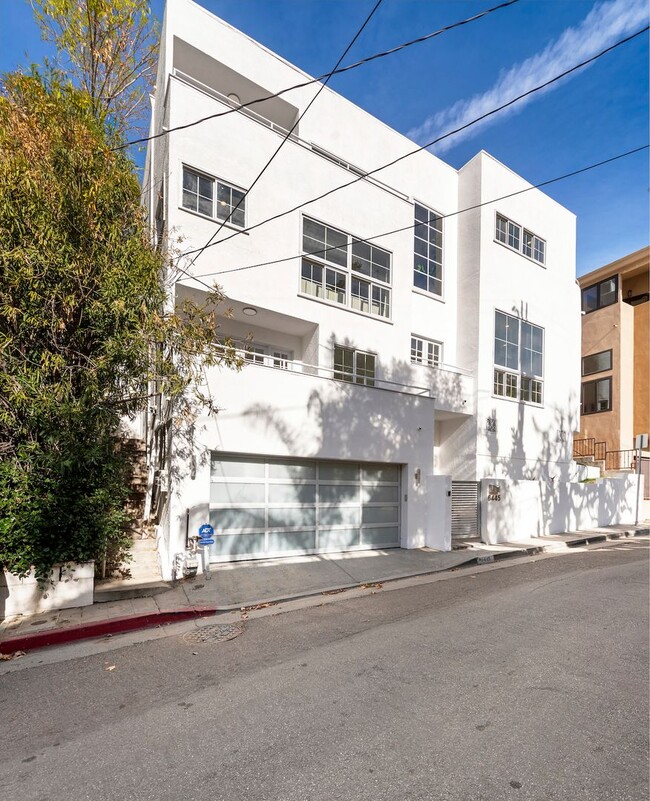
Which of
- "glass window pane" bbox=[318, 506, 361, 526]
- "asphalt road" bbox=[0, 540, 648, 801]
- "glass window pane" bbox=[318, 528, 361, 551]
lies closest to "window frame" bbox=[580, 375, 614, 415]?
"glass window pane" bbox=[318, 506, 361, 526]

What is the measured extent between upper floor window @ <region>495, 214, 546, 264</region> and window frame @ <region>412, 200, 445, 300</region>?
6.69 feet

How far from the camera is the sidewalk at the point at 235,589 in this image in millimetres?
5777

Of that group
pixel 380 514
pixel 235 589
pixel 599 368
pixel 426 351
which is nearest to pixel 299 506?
pixel 380 514

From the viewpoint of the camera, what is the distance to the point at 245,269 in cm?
1034

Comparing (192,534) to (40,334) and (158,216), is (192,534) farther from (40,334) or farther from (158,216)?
(158,216)

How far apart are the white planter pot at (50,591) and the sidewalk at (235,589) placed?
5.1 inches

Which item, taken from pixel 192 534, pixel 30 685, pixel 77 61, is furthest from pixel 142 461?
pixel 77 61

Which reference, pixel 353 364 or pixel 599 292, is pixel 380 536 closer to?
pixel 353 364

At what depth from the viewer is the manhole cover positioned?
5.53 metres

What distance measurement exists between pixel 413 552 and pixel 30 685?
323 inches

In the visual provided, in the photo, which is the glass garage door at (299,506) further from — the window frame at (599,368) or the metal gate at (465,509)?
the window frame at (599,368)

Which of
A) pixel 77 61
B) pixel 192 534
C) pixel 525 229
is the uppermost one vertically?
pixel 77 61

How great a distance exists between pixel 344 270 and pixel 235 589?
330 inches

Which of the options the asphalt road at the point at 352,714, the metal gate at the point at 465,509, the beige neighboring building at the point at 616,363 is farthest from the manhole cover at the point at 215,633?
the beige neighboring building at the point at 616,363
